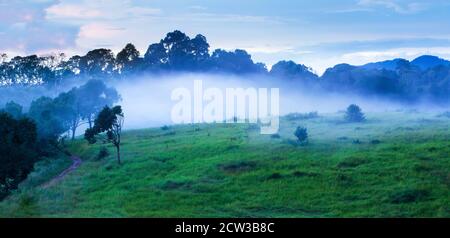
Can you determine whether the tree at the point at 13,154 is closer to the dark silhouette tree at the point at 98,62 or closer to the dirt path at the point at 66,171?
the dirt path at the point at 66,171

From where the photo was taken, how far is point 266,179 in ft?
103

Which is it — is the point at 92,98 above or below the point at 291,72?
below

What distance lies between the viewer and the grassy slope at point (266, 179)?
963 inches

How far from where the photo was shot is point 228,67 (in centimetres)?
8819

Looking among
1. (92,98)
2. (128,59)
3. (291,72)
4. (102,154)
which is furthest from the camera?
(128,59)

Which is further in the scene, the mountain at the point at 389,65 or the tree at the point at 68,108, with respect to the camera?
the mountain at the point at 389,65

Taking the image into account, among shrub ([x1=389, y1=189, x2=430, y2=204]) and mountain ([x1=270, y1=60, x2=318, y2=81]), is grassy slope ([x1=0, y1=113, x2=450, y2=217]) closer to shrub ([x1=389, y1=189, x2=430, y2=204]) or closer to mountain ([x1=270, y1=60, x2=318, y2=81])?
shrub ([x1=389, y1=189, x2=430, y2=204])

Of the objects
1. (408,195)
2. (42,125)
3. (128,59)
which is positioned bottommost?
(408,195)

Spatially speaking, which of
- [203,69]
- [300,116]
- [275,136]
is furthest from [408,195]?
[203,69]

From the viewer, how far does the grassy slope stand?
2447cm

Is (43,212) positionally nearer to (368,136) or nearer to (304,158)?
(304,158)
